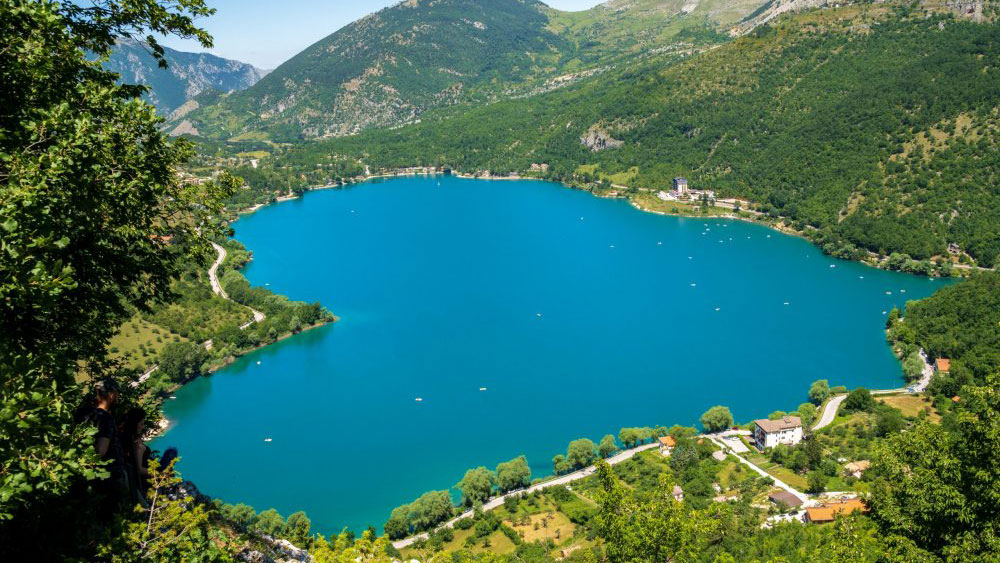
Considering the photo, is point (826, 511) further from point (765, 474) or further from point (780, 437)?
point (780, 437)

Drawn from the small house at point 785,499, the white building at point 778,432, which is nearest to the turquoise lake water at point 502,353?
the white building at point 778,432

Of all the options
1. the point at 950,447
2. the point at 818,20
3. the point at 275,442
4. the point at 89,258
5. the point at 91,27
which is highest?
the point at 818,20

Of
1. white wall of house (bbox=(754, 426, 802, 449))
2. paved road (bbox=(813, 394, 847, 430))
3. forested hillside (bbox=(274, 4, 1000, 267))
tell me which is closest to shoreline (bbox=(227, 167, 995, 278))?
forested hillside (bbox=(274, 4, 1000, 267))

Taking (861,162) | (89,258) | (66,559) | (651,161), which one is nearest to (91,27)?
(89,258)

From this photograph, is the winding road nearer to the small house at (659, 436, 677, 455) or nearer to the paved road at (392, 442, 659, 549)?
the paved road at (392, 442, 659, 549)

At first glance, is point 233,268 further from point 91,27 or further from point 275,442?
point 91,27

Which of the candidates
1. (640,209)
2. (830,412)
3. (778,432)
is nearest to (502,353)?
(778,432)
